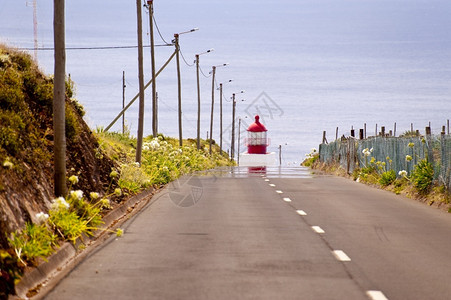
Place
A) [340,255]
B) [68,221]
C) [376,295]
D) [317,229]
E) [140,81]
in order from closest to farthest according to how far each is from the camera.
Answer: [376,295] → [340,255] → [68,221] → [317,229] → [140,81]

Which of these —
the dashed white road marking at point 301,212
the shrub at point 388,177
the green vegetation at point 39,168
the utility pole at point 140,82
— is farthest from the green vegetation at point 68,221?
the shrub at point 388,177

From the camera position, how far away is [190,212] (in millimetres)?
20750

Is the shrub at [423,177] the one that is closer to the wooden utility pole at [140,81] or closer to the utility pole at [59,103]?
the wooden utility pole at [140,81]

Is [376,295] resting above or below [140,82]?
below

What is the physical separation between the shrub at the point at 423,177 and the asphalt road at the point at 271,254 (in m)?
3.22

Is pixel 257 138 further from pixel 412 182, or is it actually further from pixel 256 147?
pixel 412 182

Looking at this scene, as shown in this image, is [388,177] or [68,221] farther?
[388,177]

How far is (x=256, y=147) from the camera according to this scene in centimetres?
8925

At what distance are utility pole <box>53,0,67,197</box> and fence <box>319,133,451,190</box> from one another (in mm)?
12006

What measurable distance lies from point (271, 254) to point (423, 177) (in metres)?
14.7

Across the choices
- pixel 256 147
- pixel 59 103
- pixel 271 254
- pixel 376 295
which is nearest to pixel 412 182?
pixel 59 103

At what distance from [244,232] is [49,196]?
3.96 m

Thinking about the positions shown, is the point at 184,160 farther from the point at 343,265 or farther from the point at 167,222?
the point at 343,265

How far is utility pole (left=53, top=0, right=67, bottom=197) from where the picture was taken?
17.2 m
